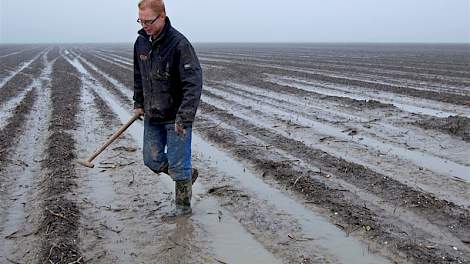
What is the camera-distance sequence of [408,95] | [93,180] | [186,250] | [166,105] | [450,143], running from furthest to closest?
[408,95] → [450,143] → [93,180] → [166,105] → [186,250]

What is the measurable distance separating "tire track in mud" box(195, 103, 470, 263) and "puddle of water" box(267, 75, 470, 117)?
425cm

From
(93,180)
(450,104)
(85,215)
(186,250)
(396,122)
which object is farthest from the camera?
(450,104)

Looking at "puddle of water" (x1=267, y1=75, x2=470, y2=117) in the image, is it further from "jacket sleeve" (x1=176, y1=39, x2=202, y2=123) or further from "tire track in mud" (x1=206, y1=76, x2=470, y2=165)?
"jacket sleeve" (x1=176, y1=39, x2=202, y2=123)

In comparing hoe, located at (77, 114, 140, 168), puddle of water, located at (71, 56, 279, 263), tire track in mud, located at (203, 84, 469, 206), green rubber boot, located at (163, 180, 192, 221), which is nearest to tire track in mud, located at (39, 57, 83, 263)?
hoe, located at (77, 114, 140, 168)

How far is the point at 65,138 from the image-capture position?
7.80 metres

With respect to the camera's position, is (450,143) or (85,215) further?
(450,143)

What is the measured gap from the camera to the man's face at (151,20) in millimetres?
3869

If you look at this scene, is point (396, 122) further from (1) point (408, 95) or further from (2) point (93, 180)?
(2) point (93, 180)

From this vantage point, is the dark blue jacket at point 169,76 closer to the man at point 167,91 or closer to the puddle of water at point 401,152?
the man at point 167,91

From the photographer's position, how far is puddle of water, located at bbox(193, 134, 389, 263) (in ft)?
12.3

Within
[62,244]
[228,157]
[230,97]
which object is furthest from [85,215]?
[230,97]

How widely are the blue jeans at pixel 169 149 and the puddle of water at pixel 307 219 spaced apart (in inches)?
42.1

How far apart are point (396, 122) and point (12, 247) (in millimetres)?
7115

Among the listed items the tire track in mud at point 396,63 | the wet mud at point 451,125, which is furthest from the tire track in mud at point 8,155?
→ the tire track in mud at point 396,63
